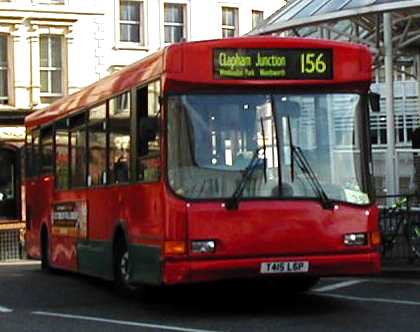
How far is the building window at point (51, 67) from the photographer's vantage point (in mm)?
39562

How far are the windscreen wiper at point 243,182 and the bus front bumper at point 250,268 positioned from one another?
2.13ft

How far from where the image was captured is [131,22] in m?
41.9

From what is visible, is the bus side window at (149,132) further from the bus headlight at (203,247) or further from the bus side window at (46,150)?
the bus side window at (46,150)

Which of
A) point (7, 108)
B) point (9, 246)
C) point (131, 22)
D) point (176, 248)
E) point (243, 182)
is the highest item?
point (131, 22)

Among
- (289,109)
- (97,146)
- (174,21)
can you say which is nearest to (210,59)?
(289,109)

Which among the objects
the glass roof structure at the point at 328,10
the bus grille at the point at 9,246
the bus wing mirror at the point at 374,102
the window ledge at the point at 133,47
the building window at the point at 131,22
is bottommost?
the bus grille at the point at 9,246

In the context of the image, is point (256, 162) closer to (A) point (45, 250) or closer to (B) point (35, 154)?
(A) point (45, 250)

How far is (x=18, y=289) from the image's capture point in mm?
18047

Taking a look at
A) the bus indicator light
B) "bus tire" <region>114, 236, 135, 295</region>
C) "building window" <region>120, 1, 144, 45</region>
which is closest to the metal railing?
"bus tire" <region>114, 236, 135, 295</region>

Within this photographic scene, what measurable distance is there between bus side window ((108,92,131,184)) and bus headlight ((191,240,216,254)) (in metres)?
2.27

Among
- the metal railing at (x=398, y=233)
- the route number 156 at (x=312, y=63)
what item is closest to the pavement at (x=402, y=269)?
the metal railing at (x=398, y=233)

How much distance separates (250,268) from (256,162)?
4.05ft

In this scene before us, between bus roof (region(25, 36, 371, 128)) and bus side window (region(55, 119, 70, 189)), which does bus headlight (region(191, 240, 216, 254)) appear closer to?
bus roof (region(25, 36, 371, 128))

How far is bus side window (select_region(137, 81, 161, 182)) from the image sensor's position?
43.1 ft
